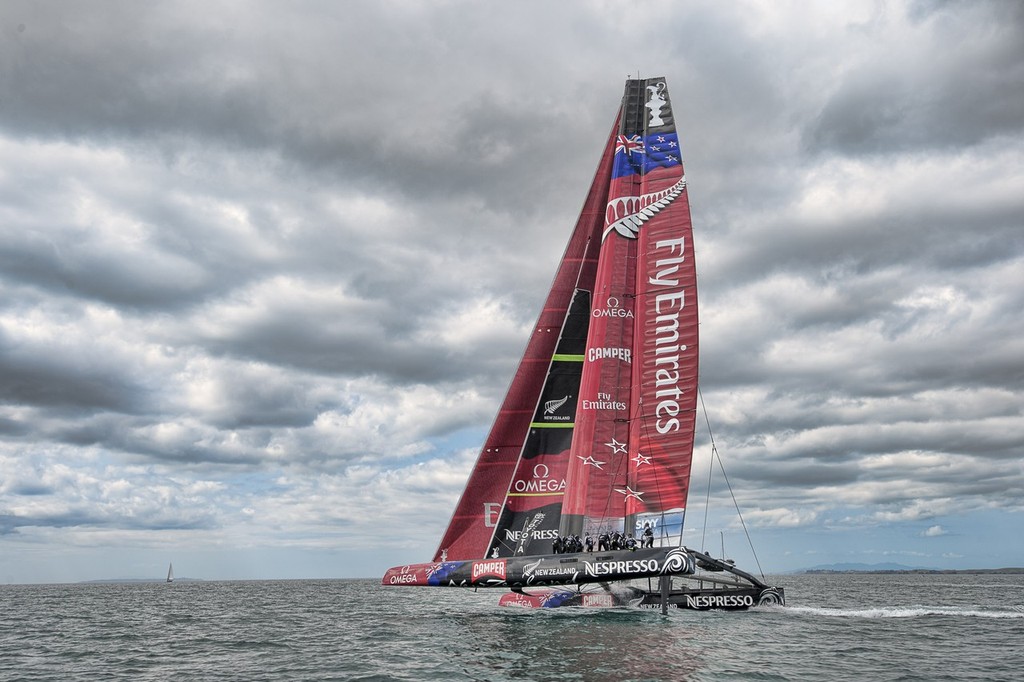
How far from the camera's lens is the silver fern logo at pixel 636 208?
29.1 m

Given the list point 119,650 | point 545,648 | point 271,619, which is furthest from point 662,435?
point 271,619

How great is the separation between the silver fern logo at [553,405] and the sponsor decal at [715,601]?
820cm

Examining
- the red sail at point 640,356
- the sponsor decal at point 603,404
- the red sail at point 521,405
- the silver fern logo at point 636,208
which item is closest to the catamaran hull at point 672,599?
the red sail at point 521,405

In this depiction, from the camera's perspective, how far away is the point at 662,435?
90.5 feet

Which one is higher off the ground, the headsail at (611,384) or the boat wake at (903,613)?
the headsail at (611,384)

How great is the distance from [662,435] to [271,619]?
2010 centimetres

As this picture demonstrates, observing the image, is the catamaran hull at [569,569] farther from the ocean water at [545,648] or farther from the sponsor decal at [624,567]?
the ocean water at [545,648]

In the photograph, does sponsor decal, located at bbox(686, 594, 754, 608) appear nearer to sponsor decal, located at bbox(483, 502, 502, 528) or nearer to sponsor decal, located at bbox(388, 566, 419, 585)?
sponsor decal, located at bbox(483, 502, 502, 528)

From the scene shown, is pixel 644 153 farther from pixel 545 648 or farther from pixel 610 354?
pixel 545 648

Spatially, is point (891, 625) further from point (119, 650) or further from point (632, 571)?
point (119, 650)

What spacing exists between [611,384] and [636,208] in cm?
652

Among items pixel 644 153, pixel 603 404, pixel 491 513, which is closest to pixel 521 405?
pixel 491 513

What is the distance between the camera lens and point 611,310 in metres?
29.3

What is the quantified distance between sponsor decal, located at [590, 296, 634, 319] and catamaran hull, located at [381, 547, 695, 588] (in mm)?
8809
